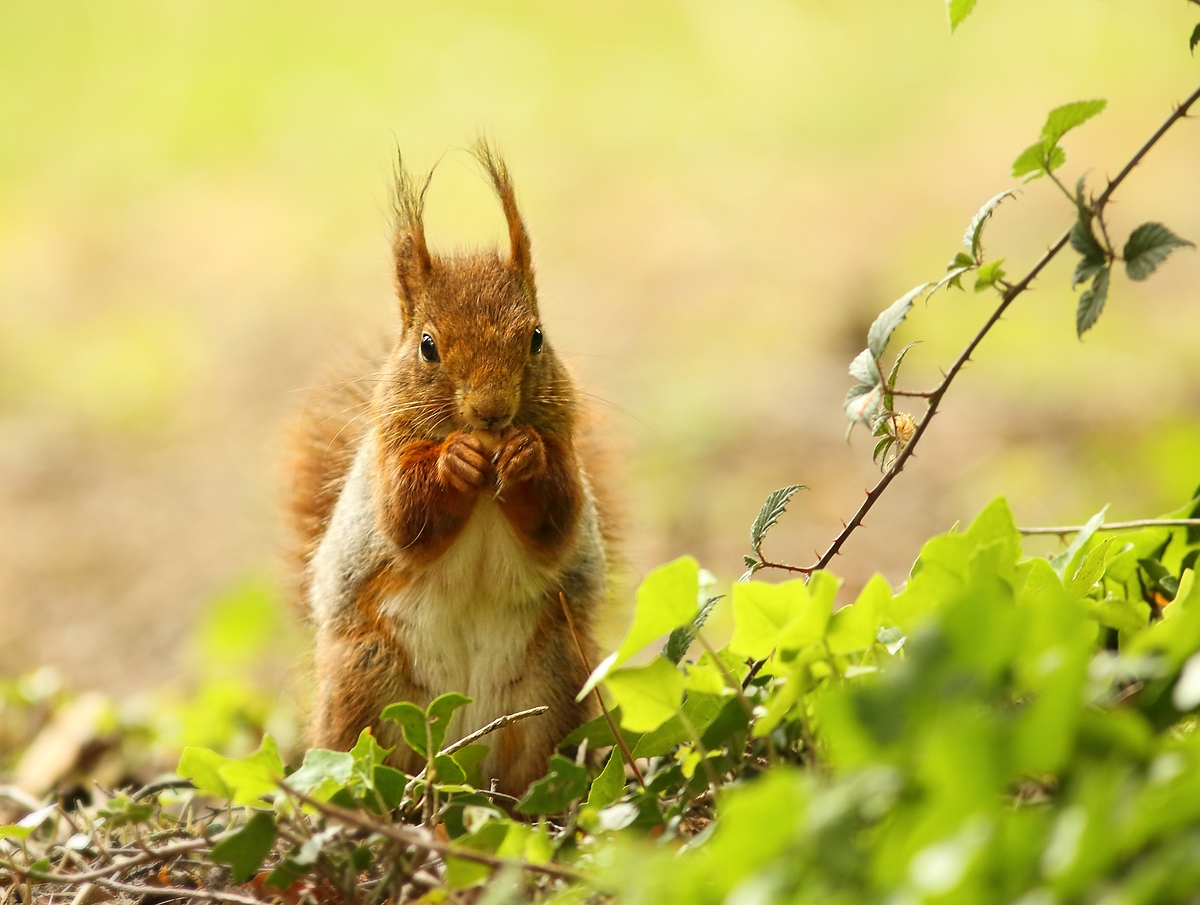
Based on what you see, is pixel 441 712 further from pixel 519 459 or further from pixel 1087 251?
pixel 1087 251

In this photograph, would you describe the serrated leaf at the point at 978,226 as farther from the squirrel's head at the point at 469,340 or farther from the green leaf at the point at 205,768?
the green leaf at the point at 205,768

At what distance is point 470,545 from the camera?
1.80 meters

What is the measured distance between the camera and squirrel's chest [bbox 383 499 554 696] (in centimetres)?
180

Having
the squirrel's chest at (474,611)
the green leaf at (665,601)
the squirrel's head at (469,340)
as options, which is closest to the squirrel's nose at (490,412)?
the squirrel's head at (469,340)

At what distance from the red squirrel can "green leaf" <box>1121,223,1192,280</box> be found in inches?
32.4

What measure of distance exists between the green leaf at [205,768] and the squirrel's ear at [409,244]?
956 mm

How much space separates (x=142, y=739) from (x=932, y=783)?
79.1 inches

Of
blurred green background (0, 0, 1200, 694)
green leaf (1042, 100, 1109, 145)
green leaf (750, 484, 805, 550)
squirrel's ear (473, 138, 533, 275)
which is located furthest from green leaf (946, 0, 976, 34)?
blurred green background (0, 0, 1200, 694)

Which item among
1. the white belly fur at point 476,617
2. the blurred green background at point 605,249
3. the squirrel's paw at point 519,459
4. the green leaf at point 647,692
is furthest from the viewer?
the blurred green background at point 605,249

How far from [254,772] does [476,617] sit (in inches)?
26.7

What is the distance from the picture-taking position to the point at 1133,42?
742cm

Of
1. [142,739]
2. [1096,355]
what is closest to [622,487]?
[142,739]

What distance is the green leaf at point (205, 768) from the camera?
3.87ft

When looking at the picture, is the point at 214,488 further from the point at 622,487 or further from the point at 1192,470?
the point at 1192,470
